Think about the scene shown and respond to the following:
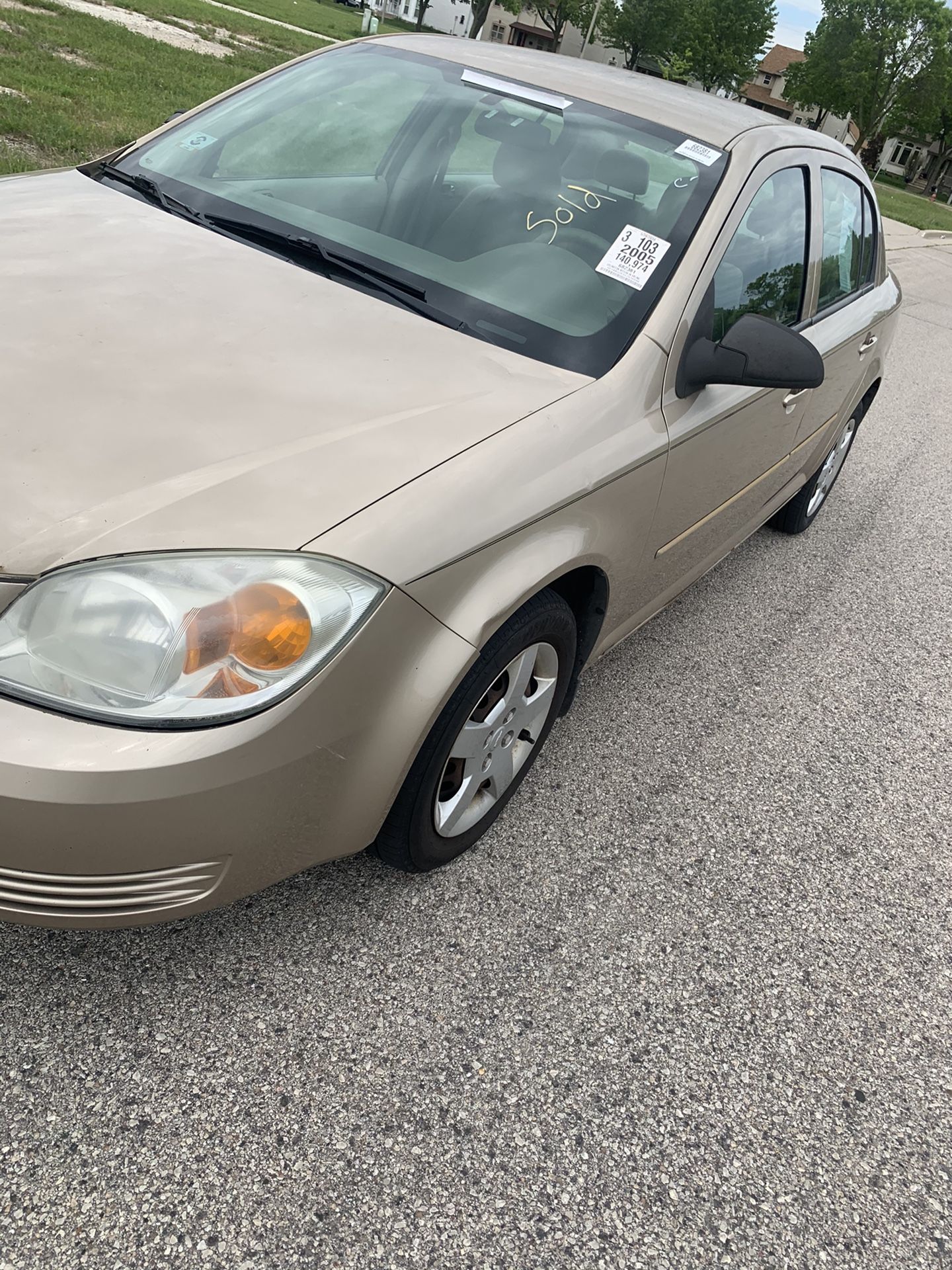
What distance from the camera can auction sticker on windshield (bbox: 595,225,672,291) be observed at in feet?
8.27

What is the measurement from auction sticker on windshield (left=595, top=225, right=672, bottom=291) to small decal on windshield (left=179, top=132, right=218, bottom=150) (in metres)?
1.29

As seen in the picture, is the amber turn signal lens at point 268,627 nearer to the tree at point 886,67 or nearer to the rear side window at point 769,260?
the rear side window at point 769,260

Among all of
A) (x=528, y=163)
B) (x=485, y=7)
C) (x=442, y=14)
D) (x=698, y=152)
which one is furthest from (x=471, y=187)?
(x=442, y=14)

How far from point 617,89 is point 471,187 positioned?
0.62 metres

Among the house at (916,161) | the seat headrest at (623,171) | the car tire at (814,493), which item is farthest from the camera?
the house at (916,161)

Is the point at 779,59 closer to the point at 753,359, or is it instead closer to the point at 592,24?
the point at 592,24

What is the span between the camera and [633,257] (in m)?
2.55

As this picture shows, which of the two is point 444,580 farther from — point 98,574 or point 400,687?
point 98,574

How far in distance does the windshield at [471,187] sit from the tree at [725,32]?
6188cm

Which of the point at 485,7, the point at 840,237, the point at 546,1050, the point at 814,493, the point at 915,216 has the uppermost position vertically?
the point at 485,7

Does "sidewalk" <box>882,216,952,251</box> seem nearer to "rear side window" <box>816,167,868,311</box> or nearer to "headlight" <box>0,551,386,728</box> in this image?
"rear side window" <box>816,167,868,311</box>

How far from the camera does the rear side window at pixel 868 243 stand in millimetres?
4273

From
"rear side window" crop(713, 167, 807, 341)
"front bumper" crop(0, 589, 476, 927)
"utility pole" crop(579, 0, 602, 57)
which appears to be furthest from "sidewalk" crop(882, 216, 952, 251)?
"front bumper" crop(0, 589, 476, 927)

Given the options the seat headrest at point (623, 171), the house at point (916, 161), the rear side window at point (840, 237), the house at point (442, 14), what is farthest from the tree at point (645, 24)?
the seat headrest at point (623, 171)
